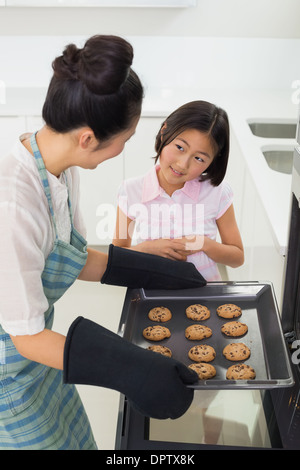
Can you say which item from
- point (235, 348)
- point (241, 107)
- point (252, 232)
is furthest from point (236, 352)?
point (241, 107)

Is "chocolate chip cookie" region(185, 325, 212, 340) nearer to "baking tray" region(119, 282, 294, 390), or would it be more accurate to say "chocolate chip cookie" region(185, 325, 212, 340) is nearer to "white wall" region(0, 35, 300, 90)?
"baking tray" region(119, 282, 294, 390)

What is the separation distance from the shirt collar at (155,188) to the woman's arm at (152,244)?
0.31 ft

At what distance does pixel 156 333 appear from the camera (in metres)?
1.20

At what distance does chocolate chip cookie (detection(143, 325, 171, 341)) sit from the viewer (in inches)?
47.3

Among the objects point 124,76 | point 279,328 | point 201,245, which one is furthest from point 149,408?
point 201,245

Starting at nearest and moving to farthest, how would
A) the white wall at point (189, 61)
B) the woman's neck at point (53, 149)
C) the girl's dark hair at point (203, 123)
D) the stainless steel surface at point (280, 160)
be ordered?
the woman's neck at point (53, 149)
the girl's dark hair at point (203, 123)
the stainless steel surface at point (280, 160)
the white wall at point (189, 61)

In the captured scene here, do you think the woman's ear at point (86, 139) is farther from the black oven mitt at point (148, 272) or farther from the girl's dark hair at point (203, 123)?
the girl's dark hair at point (203, 123)

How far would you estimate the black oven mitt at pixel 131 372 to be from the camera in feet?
3.12

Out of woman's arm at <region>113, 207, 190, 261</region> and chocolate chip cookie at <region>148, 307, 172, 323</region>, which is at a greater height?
woman's arm at <region>113, 207, 190, 261</region>

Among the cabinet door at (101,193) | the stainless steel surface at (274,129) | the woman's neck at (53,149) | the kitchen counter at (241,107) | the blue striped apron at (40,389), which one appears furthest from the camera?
the cabinet door at (101,193)

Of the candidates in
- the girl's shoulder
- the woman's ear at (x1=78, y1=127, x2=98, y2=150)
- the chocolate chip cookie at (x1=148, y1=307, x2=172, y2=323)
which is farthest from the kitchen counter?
the woman's ear at (x1=78, y1=127, x2=98, y2=150)

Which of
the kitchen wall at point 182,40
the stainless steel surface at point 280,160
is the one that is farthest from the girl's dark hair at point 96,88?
the kitchen wall at point 182,40

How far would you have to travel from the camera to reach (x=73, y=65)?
0.97 metres

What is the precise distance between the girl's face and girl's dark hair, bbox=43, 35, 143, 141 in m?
0.53
